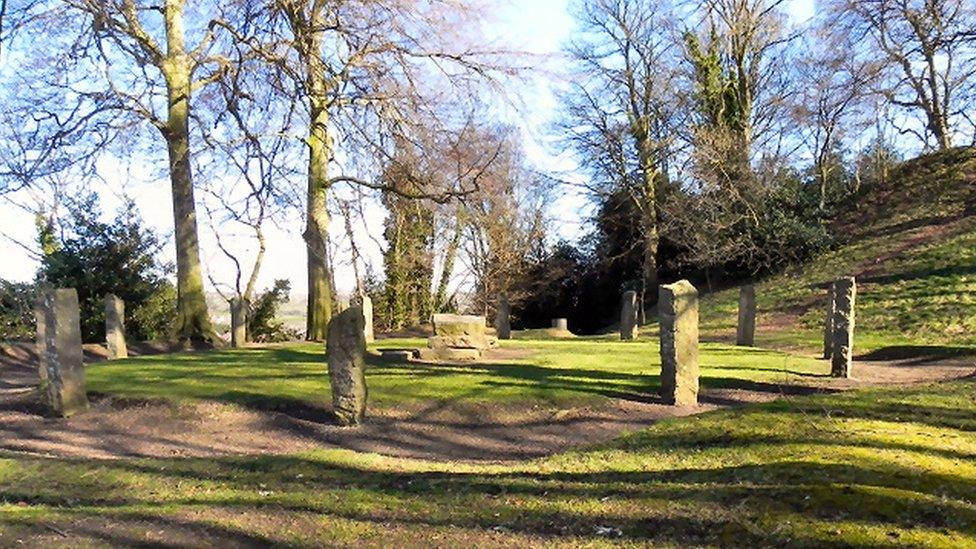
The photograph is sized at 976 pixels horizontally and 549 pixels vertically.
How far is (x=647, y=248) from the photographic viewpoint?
3469cm

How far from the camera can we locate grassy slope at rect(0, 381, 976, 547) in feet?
17.0

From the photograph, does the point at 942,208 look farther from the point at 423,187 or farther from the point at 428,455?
the point at 428,455

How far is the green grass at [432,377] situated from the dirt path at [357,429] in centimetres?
37

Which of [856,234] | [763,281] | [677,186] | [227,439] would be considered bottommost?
[227,439]

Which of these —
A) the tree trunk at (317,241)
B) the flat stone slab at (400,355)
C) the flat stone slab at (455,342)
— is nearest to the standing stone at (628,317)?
the flat stone slab at (455,342)

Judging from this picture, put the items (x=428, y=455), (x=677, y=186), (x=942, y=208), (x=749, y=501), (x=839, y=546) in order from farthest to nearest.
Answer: (x=677, y=186)
(x=942, y=208)
(x=428, y=455)
(x=749, y=501)
(x=839, y=546)

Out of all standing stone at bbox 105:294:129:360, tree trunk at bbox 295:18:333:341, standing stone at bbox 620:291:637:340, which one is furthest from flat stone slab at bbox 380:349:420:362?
standing stone at bbox 620:291:637:340

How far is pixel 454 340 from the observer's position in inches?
613

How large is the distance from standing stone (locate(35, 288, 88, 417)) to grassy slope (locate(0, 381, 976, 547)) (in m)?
3.12

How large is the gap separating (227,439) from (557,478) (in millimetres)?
5317

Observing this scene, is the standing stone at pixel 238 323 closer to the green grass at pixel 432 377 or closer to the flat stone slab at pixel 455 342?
the green grass at pixel 432 377

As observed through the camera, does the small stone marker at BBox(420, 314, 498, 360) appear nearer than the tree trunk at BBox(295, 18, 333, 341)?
Yes

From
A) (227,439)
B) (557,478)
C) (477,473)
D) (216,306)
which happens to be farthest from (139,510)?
(216,306)

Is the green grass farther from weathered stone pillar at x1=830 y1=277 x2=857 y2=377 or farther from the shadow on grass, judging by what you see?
the shadow on grass
